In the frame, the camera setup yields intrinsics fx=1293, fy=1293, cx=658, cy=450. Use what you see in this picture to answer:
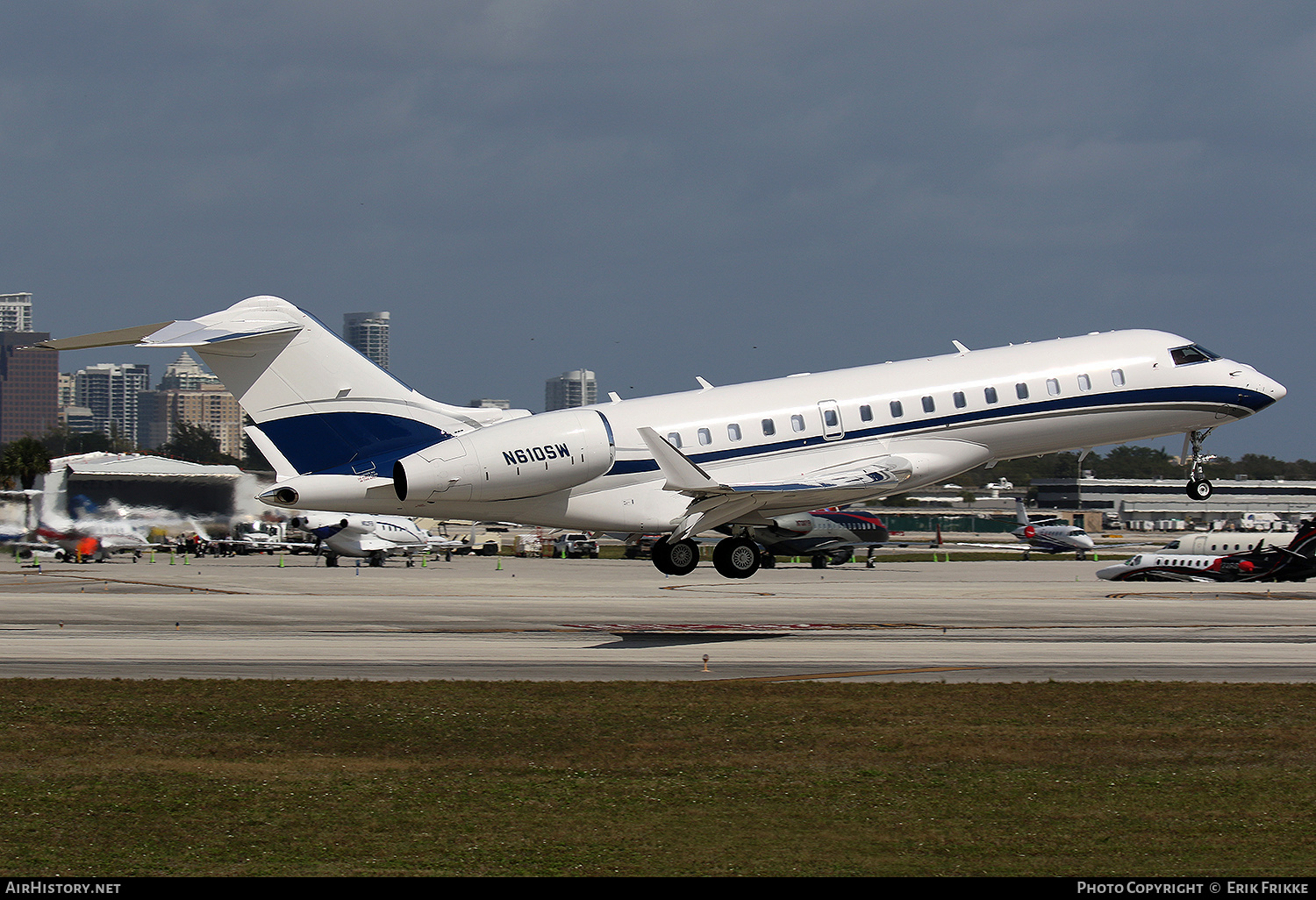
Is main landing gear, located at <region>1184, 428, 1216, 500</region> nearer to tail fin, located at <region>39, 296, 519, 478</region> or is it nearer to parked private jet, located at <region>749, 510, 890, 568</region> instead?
tail fin, located at <region>39, 296, 519, 478</region>

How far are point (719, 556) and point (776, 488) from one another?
12.3 ft

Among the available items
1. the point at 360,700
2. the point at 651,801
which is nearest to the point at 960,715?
the point at 651,801

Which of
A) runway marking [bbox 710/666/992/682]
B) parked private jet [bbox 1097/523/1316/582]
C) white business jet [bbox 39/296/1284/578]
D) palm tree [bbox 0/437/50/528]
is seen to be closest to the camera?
runway marking [bbox 710/666/992/682]

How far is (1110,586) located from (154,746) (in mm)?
30890

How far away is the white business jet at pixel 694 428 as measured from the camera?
87.8 ft

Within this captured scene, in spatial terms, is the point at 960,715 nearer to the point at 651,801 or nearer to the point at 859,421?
the point at 651,801

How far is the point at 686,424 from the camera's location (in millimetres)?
28984

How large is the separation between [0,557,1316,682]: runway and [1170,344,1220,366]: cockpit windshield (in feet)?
19.8

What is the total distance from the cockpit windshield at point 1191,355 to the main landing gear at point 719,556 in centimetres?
1121

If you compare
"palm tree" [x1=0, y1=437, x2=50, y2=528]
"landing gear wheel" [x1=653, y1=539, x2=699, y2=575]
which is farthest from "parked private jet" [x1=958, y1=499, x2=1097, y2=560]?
"palm tree" [x1=0, y1=437, x2=50, y2=528]

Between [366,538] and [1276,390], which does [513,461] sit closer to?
[1276,390]

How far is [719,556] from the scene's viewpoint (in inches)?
1232

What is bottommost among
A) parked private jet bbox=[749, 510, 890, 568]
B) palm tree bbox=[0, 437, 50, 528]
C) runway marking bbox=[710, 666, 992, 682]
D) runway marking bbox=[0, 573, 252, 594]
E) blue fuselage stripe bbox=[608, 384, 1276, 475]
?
runway marking bbox=[710, 666, 992, 682]

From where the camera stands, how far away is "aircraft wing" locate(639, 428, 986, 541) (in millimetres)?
27250
